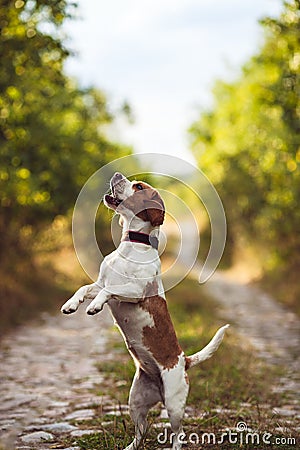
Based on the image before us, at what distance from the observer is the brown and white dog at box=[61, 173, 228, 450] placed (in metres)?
4.97

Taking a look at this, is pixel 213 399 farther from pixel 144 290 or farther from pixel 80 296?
pixel 80 296

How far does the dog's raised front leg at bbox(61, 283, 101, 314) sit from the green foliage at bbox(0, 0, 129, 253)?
5.14 metres

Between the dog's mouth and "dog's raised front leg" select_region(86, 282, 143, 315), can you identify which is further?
the dog's mouth

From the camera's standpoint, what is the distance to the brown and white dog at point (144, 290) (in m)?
4.97

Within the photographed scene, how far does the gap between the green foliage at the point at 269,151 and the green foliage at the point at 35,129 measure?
13.3 feet

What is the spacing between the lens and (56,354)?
33.8 feet

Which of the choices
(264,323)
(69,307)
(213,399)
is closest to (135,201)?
(69,307)

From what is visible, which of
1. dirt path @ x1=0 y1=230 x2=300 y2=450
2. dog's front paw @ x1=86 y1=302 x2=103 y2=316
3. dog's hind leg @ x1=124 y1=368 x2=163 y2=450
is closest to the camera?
dog's front paw @ x1=86 y1=302 x2=103 y2=316

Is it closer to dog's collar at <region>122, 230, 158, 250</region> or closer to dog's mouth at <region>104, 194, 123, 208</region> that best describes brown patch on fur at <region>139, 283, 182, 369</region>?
dog's collar at <region>122, 230, 158, 250</region>

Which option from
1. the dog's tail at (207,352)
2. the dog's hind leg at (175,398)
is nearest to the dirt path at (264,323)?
the dog's tail at (207,352)

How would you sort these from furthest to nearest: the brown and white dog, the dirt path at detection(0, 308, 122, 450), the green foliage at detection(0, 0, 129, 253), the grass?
the green foliage at detection(0, 0, 129, 253) < the dirt path at detection(0, 308, 122, 450) < the grass < the brown and white dog

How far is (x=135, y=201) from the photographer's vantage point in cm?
505

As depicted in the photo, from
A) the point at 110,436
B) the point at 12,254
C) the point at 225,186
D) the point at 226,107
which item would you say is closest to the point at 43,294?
the point at 12,254

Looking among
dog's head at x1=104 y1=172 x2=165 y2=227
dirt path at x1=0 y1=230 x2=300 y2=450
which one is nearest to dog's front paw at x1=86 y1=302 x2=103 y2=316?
dog's head at x1=104 y1=172 x2=165 y2=227
